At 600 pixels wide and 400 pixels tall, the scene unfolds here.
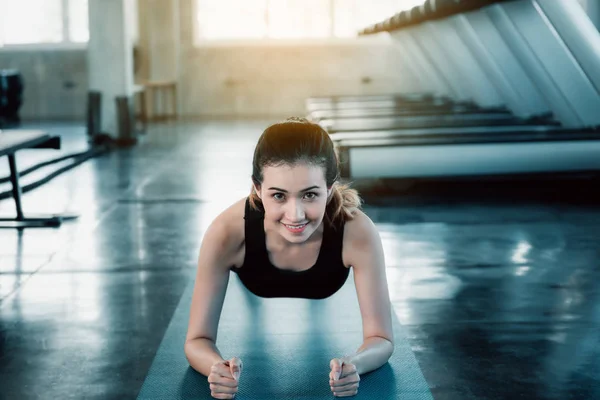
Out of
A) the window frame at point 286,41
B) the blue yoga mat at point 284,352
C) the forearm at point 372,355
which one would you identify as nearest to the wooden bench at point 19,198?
the blue yoga mat at point 284,352

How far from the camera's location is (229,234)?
1867 mm

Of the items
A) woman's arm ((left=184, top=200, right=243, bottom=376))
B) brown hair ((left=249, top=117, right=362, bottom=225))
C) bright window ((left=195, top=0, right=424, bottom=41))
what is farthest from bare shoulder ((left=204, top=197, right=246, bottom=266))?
bright window ((left=195, top=0, right=424, bottom=41))

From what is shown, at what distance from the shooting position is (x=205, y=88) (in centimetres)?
1267

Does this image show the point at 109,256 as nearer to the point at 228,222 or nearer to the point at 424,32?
the point at 228,222

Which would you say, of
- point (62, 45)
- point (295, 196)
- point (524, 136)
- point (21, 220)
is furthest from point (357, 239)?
point (62, 45)

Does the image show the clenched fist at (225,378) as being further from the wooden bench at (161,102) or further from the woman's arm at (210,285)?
the wooden bench at (161,102)

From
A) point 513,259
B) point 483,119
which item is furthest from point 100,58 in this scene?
point 513,259

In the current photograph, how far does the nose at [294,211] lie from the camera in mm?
A: 1641

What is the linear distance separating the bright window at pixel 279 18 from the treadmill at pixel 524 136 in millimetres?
7271

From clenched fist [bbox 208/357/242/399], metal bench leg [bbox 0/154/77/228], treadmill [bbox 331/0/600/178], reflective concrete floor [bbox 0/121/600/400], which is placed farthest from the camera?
treadmill [bbox 331/0/600/178]

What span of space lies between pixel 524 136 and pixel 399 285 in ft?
8.49

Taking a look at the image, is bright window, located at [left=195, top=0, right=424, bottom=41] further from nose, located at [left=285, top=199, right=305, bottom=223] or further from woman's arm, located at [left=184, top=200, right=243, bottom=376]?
nose, located at [left=285, top=199, right=305, bottom=223]

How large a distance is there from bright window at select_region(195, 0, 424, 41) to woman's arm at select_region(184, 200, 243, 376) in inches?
440

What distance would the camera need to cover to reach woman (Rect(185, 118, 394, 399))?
1.65 metres
